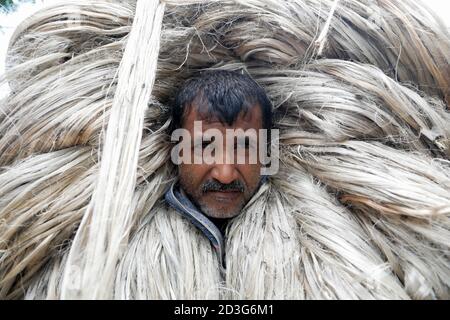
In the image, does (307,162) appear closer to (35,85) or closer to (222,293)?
(222,293)

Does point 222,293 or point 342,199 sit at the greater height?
point 342,199

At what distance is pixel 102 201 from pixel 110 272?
0.13 metres

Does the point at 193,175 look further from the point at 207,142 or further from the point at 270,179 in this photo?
the point at 270,179

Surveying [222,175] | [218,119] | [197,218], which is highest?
[218,119]

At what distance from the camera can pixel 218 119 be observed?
1.25 metres

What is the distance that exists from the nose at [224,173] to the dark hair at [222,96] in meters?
0.10

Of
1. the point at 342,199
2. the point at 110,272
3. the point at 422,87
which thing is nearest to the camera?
the point at 110,272

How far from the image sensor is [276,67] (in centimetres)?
133

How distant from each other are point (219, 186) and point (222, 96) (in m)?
0.21

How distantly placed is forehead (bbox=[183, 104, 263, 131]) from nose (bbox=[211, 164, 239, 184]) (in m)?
0.09

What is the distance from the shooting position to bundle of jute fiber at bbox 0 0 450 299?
1.02 m

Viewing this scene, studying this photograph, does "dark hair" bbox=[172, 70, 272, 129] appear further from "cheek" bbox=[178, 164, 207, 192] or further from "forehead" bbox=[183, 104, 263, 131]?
"cheek" bbox=[178, 164, 207, 192]

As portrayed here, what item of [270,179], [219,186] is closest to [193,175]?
[219,186]

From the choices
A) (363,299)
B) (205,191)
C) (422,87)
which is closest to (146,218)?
(205,191)
